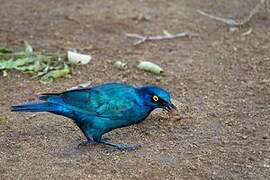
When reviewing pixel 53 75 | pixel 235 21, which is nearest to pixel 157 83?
pixel 53 75

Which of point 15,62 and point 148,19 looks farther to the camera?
point 148,19

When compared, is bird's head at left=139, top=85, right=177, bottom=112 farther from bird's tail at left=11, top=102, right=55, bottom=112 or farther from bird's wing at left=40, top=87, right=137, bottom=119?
bird's tail at left=11, top=102, right=55, bottom=112

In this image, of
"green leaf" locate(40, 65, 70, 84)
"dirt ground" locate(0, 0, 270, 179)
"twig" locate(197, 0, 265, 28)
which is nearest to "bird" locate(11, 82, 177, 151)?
"dirt ground" locate(0, 0, 270, 179)

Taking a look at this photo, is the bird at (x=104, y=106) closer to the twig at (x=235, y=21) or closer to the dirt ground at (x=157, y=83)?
the dirt ground at (x=157, y=83)

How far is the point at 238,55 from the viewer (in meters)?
7.19

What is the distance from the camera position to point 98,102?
497cm

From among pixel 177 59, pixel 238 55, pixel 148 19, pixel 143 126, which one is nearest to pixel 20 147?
pixel 143 126

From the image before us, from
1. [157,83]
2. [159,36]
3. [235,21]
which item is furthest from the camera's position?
Answer: [235,21]

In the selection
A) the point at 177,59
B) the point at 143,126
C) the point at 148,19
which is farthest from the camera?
the point at 148,19

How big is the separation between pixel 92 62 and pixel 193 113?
1.61m

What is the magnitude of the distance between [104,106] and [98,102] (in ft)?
0.17

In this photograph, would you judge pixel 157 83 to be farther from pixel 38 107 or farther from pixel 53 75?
pixel 38 107

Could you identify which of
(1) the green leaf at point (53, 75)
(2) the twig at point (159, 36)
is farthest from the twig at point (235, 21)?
(1) the green leaf at point (53, 75)

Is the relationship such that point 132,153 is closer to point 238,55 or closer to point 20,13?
point 238,55
